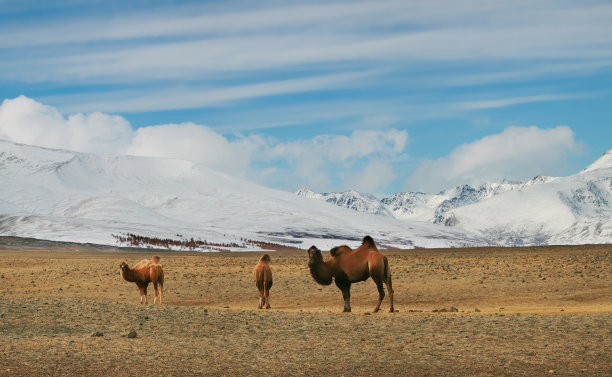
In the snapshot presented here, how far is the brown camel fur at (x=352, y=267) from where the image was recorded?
24.2m

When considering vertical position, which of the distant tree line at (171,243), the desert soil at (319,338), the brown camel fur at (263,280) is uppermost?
the distant tree line at (171,243)

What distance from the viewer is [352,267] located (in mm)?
24688

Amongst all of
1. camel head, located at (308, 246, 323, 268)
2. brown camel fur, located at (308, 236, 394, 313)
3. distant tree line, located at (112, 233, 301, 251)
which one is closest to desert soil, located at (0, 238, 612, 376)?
brown camel fur, located at (308, 236, 394, 313)

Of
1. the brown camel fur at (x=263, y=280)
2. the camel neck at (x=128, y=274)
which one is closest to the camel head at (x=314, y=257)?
the brown camel fur at (x=263, y=280)

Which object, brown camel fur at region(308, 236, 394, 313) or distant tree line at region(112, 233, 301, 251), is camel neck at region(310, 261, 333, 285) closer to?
brown camel fur at region(308, 236, 394, 313)

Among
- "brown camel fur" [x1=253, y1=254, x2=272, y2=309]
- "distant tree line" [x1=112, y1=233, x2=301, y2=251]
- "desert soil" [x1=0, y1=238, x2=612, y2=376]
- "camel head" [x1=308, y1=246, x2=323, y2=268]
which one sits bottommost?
"desert soil" [x1=0, y1=238, x2=612, y2=376]

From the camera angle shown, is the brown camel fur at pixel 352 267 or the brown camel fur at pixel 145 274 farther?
the brown camel fur at pixel 145 274

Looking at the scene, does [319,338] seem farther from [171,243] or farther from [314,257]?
[171,243]

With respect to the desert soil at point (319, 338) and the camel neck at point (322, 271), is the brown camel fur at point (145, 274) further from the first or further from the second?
the camel neck at point (322, 271)

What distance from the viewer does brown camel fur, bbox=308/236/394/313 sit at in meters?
24.2

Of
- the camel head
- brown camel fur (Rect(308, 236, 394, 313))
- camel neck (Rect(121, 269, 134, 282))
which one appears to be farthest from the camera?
camel neck (Rect(121, 269, 134, 282))

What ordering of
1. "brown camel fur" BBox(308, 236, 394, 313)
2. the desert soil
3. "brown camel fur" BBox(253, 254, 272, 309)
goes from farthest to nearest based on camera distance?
"brown camel fur" BBox(253, 254, 272, 309)
"brown camel fur" BBox(308, 236, 394, 313)
the desert soil

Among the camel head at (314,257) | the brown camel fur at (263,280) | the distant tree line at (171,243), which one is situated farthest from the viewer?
the distant tree line at (171,243)

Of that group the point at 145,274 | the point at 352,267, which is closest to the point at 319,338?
the point at 352,267
